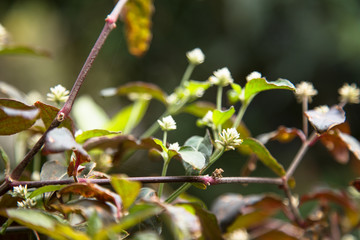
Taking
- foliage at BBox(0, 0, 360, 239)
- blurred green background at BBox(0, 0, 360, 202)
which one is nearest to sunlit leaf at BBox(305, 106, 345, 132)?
foliage at BBox(0, 0, 360, 239)

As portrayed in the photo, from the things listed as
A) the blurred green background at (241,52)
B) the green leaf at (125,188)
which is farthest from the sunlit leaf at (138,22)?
the blurred green background at (241,52)

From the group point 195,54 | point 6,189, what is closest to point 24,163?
point 6,189

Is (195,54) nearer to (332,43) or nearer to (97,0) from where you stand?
(332,43)

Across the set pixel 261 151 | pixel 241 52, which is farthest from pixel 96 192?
pixel 241 52

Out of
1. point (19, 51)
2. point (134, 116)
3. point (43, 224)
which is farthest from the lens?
point (134, 116)

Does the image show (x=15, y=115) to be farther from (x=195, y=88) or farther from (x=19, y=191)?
(x=195, y=88)

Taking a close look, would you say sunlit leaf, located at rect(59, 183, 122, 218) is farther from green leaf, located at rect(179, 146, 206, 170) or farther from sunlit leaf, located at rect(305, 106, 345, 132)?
sunlit leaf, located at rect(305, 106, 345, 132)
